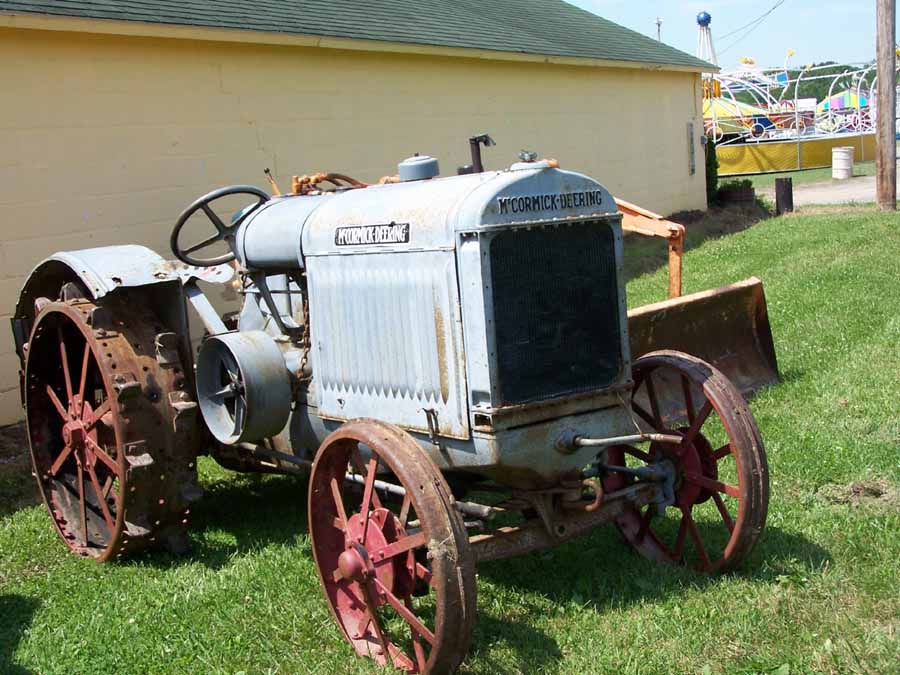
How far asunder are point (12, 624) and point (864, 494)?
12.8 feet

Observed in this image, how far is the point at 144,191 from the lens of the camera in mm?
8516

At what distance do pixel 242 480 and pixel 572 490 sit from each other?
113 inches

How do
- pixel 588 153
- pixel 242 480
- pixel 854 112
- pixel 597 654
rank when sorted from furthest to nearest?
pixel 854 112 < pixel 588 153 < pixel 242 480 < pixel 597 654

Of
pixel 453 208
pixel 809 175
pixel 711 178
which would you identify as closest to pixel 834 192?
pixel 711 178

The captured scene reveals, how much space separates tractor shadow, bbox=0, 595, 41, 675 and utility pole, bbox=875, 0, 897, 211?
1589cm

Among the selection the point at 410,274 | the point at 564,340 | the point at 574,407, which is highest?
the point at 410,274

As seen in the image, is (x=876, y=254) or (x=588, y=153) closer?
(x=876, y=254)

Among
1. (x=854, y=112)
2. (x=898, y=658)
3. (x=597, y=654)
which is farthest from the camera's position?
(x=854, y=112)

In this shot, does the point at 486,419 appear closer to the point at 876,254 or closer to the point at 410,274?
the point at 410,274

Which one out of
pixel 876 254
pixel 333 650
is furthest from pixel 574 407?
pixel 876 254

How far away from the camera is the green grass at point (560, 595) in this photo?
3615mm

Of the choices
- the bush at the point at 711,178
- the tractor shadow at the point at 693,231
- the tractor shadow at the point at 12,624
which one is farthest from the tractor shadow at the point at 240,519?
the bush at the point at 711,178

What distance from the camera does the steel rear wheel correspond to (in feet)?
15.2

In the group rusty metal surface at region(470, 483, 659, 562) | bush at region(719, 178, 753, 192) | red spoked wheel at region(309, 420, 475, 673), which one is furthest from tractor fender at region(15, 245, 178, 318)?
bush at region(719, 178, 753, 192)
